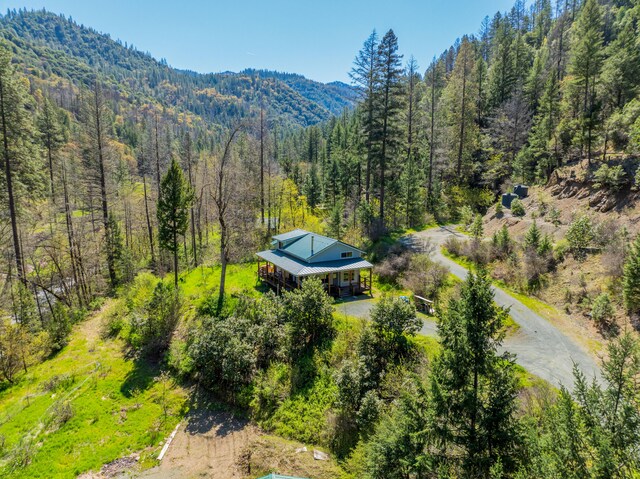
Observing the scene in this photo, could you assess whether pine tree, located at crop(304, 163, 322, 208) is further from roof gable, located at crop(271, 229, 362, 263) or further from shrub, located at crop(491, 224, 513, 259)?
shrub, located at crop(491, 224, 513, 259)

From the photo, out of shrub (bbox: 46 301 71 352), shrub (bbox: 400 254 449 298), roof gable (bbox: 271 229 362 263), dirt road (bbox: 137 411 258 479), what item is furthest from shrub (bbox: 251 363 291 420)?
shrub (bbox: 46 301 71 352)

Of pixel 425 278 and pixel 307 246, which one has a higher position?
pixel 307 246

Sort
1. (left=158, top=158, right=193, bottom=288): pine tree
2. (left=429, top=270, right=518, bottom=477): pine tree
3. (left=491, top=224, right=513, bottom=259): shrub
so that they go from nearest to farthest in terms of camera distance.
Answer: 1. (left=429, top=270, right=518, bottom=477): pine tree
2. (left=491, top=224, right=513, bottom=259): shrub
3. (left=158, top=158, right=193, bottom=288): pine tree

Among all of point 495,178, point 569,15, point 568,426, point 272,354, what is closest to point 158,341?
point 272,354

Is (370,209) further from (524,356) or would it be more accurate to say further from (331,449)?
(331,449)

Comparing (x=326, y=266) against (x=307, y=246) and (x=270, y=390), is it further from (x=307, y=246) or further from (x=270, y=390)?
(x=270, y=390)

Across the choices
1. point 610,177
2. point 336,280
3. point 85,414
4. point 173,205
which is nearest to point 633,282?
point 610,177

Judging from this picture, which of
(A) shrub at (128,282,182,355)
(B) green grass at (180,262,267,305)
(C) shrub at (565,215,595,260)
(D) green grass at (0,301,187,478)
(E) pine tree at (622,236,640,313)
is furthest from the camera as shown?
(B) green grass at (180,262,267,305)
